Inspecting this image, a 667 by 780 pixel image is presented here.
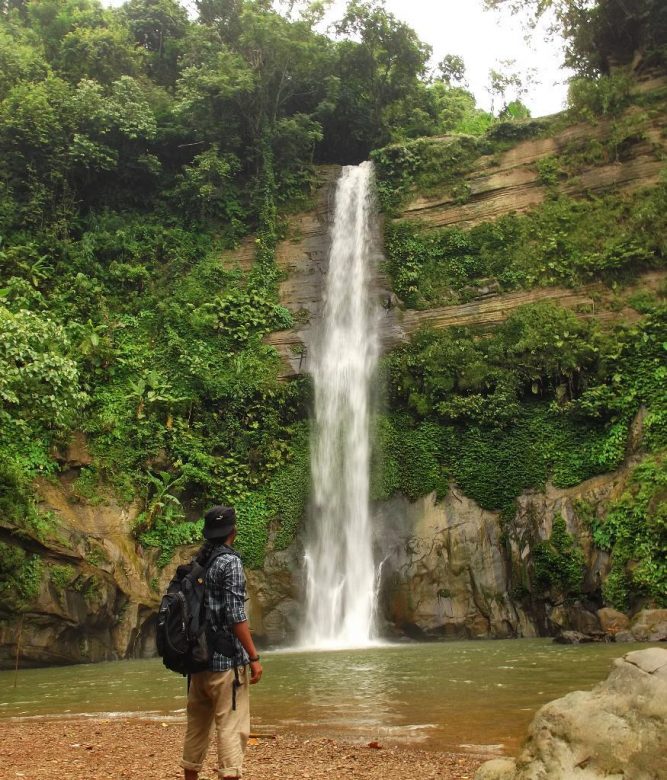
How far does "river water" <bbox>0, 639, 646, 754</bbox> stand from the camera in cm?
654

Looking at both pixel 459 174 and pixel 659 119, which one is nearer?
pixel 659 119

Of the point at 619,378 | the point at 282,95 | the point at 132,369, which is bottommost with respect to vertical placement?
the point at 619,378

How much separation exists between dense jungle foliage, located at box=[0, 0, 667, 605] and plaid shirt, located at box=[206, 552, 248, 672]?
10.6 metres

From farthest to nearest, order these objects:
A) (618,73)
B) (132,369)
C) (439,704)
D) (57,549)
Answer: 1. (618,73)
2. (132,369)
3. (57,549)
4. (439,704)

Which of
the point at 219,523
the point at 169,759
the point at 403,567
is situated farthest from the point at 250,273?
the point at 219,523

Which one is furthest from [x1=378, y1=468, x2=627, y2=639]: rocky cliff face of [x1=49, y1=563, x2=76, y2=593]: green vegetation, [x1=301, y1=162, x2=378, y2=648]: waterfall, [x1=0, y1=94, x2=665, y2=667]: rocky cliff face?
[x1=49, y1=563, x2=76, y2=593]: green vegetation

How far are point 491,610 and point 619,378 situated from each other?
6.56m

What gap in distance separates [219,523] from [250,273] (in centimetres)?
2111

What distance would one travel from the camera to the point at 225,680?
4215 mm

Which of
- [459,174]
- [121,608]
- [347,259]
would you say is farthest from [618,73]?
[121,608]

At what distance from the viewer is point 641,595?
1439cm

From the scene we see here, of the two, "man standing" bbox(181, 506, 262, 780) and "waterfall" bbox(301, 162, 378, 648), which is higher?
"waterfall" bbox(301, 162, 378, 648)

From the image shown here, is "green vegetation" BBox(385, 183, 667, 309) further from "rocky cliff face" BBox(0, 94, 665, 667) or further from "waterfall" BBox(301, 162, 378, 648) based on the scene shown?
"waterfall" BBox(301, 162, 378, 648)

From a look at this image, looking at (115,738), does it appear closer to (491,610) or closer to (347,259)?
(491,610)
